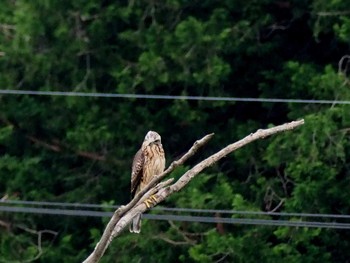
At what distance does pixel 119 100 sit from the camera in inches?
636

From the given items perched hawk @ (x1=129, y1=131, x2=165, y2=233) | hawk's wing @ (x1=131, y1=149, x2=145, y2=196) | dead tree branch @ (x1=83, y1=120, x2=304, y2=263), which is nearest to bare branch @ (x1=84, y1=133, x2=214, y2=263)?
dead tree branch @ (x1=83, y1=120, x2=304, y2=263)

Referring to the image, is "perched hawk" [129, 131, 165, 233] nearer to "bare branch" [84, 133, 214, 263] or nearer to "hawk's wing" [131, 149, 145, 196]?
"hawk's wing" [131, 149, 145, 196]

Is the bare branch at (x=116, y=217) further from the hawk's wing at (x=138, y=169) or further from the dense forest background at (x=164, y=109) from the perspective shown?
the dense forest background at (x=164, y=109)

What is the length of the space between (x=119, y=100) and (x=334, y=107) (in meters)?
2.89

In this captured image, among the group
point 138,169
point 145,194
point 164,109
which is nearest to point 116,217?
point 145,194

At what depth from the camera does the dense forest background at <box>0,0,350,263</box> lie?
47.1 feet

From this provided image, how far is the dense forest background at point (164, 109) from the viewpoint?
47.1ft

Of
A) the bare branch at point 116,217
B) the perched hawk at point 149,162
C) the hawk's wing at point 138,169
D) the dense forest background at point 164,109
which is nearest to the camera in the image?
the bare branch at point 116,217

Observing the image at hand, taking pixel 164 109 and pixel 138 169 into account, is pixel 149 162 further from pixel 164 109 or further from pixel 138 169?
pixel 164 109

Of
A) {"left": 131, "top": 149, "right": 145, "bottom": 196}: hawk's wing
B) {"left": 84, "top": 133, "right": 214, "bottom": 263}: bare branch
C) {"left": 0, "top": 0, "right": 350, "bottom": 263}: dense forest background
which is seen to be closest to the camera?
{"left": 84, "top": 133, "right": 214, "bottom": 263}: bare branch

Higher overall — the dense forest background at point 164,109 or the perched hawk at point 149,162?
the perched hawk at point 149,162

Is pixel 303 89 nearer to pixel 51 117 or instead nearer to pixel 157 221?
pixel 157 221

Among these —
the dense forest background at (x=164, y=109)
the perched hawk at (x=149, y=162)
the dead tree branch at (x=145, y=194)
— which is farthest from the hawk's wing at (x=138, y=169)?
the dense forest background at (x=164, y=109)

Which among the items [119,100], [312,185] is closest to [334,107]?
[312,185]
